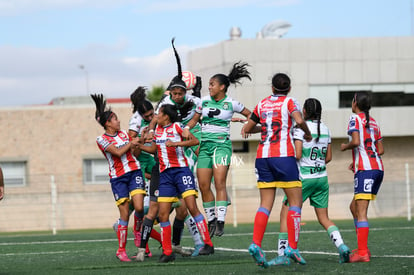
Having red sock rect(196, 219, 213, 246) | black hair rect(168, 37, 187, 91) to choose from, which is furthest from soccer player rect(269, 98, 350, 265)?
black hair rect(168, 37, 187, 91)

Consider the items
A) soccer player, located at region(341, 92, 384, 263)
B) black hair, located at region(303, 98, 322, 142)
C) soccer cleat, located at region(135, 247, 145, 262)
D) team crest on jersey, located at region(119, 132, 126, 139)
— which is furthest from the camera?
team crest on jersey, located at region(119, 132, 126, 139)

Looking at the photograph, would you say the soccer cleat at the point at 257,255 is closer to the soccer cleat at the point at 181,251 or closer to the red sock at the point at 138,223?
the soccer cleat at the point at 181,251

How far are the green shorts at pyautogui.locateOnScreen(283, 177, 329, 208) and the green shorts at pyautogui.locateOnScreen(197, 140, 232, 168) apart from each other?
5.52 feet

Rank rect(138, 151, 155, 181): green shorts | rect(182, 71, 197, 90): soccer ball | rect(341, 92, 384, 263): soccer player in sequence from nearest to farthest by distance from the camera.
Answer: rect(341, 92, 384, 263): soccer player → rect(182, 71, 197, 90): soccer ball → rect(138, 151, 155, 181): green shorts

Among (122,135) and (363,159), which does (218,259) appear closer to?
(122,135)

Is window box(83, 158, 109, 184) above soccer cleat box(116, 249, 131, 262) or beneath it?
above

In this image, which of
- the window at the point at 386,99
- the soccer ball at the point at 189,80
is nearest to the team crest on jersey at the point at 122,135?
the soccer ball at the point at 189,80

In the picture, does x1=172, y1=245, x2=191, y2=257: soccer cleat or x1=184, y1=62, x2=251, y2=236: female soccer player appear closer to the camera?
x1=172, y1=245, x2=191, y2=257: soccer cleat

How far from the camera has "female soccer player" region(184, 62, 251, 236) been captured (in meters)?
11.2

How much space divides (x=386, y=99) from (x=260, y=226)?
32.2m

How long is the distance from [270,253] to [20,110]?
25.1 metres

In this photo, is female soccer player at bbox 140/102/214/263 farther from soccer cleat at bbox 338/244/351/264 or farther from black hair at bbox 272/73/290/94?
soccer cleat at bbox 338/244/351/264

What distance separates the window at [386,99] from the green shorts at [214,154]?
29.2m

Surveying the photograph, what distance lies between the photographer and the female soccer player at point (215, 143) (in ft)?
36.9
